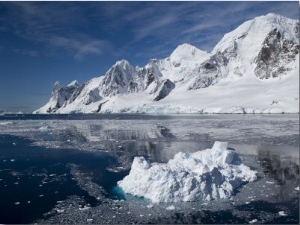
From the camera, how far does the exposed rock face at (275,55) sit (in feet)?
450

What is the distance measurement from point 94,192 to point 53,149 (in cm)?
1260

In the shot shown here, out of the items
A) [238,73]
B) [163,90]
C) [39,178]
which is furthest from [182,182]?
[163,90]

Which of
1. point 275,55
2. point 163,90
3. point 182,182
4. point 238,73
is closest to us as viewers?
point 182,182

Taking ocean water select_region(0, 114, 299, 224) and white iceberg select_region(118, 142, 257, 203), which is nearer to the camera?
ocean water select_region(0, 114, 299, 224)

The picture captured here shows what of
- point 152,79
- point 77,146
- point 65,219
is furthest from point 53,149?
point 152,79

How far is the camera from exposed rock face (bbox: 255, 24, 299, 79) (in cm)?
13712

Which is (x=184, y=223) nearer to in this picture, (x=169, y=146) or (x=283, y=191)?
(x=283, y=191)

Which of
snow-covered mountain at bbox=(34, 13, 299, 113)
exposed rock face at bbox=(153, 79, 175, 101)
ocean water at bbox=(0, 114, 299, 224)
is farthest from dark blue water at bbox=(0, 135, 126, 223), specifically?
exposed rock face at bbox=(153, 79, 175, 101)

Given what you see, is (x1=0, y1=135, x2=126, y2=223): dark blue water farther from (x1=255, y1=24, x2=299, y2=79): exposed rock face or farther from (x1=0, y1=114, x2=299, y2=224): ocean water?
(x1=255, y1=24, x2=299, y2=79): exposed rock face

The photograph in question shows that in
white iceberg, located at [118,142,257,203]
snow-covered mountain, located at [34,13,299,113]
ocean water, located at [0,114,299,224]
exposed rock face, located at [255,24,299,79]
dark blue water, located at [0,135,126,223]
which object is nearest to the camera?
ocean water, located at [0,114,299,224]

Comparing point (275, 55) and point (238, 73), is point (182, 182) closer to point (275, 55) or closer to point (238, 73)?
point (275, 55)

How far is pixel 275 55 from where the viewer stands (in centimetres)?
14175

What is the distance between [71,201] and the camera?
12070 mm

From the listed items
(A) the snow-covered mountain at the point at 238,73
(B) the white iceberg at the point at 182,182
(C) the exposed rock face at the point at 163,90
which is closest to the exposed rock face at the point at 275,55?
(A) the snow-covered mountain at the point at 238,73
